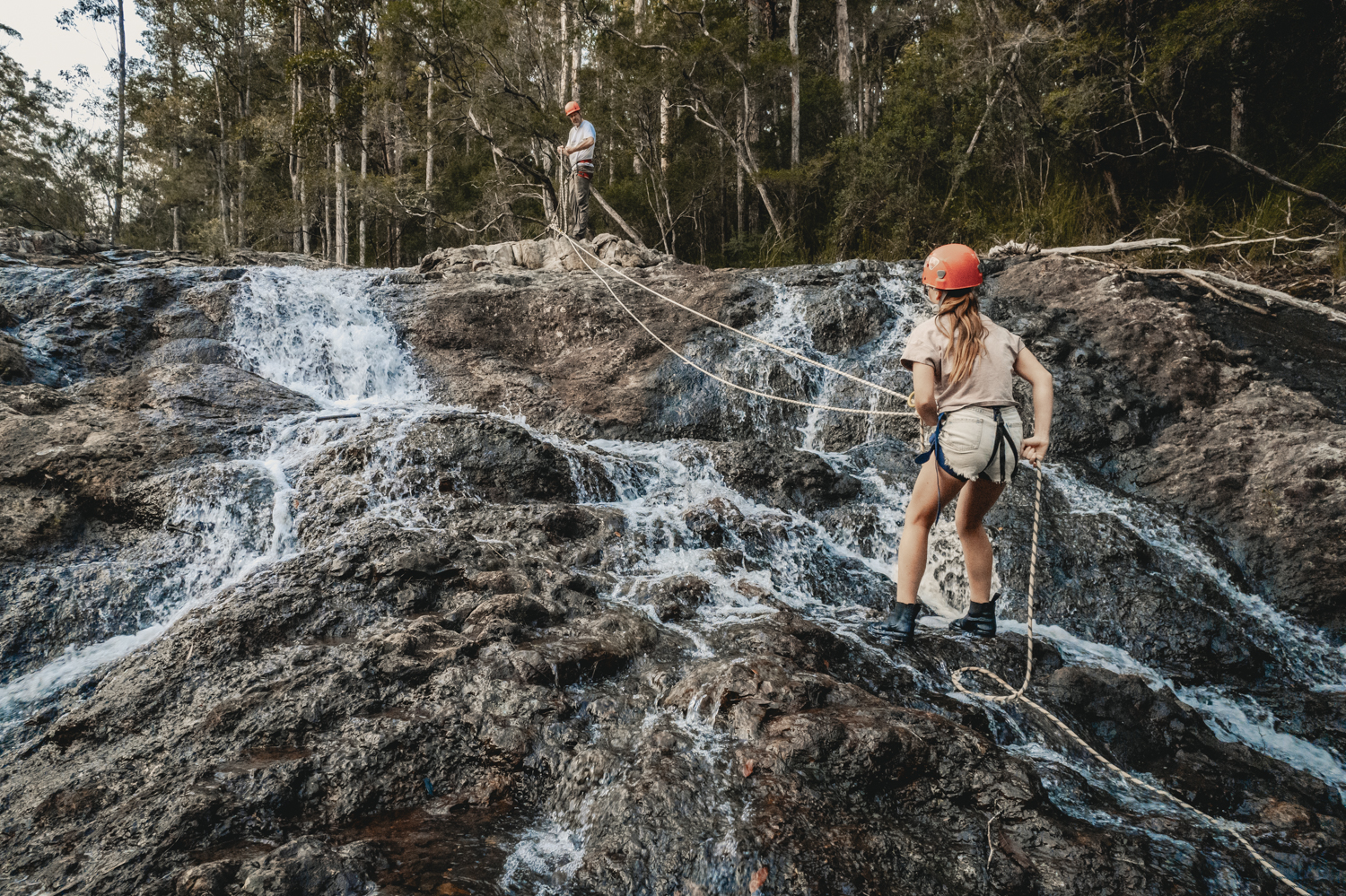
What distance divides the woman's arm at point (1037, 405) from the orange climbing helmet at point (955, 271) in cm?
42

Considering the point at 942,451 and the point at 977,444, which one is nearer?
the point at 977,444

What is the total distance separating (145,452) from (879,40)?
27264mm

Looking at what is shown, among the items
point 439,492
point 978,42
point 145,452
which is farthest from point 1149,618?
point 978,42

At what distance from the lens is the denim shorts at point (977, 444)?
10.7 feet

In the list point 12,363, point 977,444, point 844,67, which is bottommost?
point 977,444

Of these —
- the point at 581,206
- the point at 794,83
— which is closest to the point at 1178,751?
the point at 581,206

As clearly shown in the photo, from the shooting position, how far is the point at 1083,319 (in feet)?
26.5

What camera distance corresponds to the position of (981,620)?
3.83 m

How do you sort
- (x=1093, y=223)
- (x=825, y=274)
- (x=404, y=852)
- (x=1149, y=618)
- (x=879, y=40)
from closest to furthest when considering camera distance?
1. (x=404, y=852)
2. (x=1149, y=618)
3. (x=825, y=274)
4. (x=1093, y=223)
5. (x=879, y=40)

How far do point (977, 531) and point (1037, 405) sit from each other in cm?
70

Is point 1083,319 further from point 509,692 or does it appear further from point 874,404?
point 509,692

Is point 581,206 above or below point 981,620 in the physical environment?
above

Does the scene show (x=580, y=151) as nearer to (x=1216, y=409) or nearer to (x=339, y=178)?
(x=1216, y=409)

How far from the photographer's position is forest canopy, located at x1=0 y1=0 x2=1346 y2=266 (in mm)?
10234
